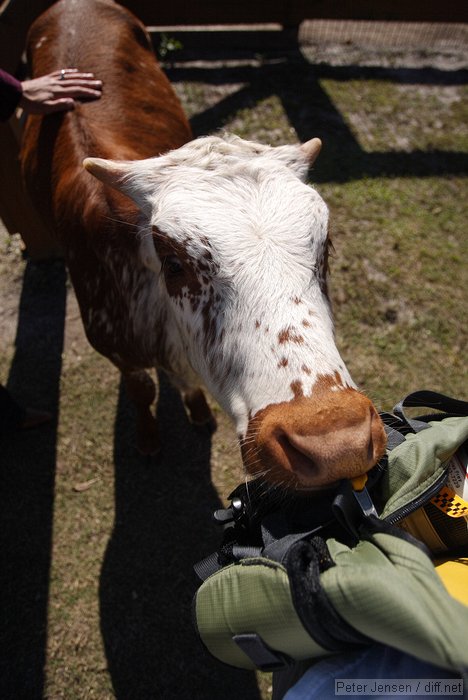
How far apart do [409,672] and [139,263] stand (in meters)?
2.24

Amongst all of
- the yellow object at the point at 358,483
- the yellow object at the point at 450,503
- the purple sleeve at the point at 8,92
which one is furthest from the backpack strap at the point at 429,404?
the purple sleeve at the point at 8,92

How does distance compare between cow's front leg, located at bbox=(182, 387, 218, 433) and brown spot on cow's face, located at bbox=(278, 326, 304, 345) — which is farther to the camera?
cow's front leg, located at bbox=(182, 387, 218, 433)

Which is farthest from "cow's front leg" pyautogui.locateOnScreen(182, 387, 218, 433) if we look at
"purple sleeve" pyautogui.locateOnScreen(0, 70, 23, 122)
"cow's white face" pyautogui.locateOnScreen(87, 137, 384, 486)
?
"purple sleeve" pyautogui.locateOnScreen(0, 70, 23, 122)

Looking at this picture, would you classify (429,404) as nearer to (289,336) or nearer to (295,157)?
(289,336)

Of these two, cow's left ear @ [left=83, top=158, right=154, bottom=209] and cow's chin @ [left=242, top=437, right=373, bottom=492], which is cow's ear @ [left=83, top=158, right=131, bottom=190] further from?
cow's chin @ [left=242, top=437, right=373, bottom=492]

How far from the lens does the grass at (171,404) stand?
2.88m

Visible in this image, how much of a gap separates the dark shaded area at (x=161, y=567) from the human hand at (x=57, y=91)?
7.55 feet

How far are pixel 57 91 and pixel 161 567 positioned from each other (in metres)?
3.41

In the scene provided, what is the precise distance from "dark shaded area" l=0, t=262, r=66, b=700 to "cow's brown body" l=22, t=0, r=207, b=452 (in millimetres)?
924

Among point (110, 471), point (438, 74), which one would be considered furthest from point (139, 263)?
point (438, 74)

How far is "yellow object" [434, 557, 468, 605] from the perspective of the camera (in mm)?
1317

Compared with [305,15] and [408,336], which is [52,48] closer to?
[408,336]

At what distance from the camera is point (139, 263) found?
2.64 meters

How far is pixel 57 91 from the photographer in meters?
3.09
